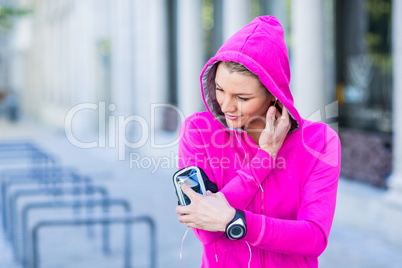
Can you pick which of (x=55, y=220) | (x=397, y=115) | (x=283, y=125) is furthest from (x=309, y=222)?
(x=397, y=115)

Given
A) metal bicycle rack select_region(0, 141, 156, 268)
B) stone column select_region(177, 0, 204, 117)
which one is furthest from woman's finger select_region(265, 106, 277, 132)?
stone column select_region(177, 0, 204, 117)

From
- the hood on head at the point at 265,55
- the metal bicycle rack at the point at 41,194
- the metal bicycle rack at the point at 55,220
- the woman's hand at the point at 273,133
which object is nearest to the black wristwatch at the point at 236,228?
the woman's hand at the point at 273,133

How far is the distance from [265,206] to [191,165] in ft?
0.88

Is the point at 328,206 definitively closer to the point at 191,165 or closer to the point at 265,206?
the point at 265,206

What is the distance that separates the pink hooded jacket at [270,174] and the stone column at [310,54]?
6.66 metres

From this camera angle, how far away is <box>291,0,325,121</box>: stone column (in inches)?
335

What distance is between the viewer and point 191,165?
1971mm

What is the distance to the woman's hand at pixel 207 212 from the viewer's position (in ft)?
A: 5.65

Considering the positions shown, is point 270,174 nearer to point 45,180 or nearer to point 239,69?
point 239,69

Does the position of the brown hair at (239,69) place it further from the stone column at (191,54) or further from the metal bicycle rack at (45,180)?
the stone column at (191,54)

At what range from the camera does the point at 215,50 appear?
13406mm

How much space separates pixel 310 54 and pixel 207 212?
7.10 metres

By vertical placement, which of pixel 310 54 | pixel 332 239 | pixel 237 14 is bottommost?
pixel 332 239

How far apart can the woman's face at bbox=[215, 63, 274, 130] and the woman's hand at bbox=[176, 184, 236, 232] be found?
0.95ft
